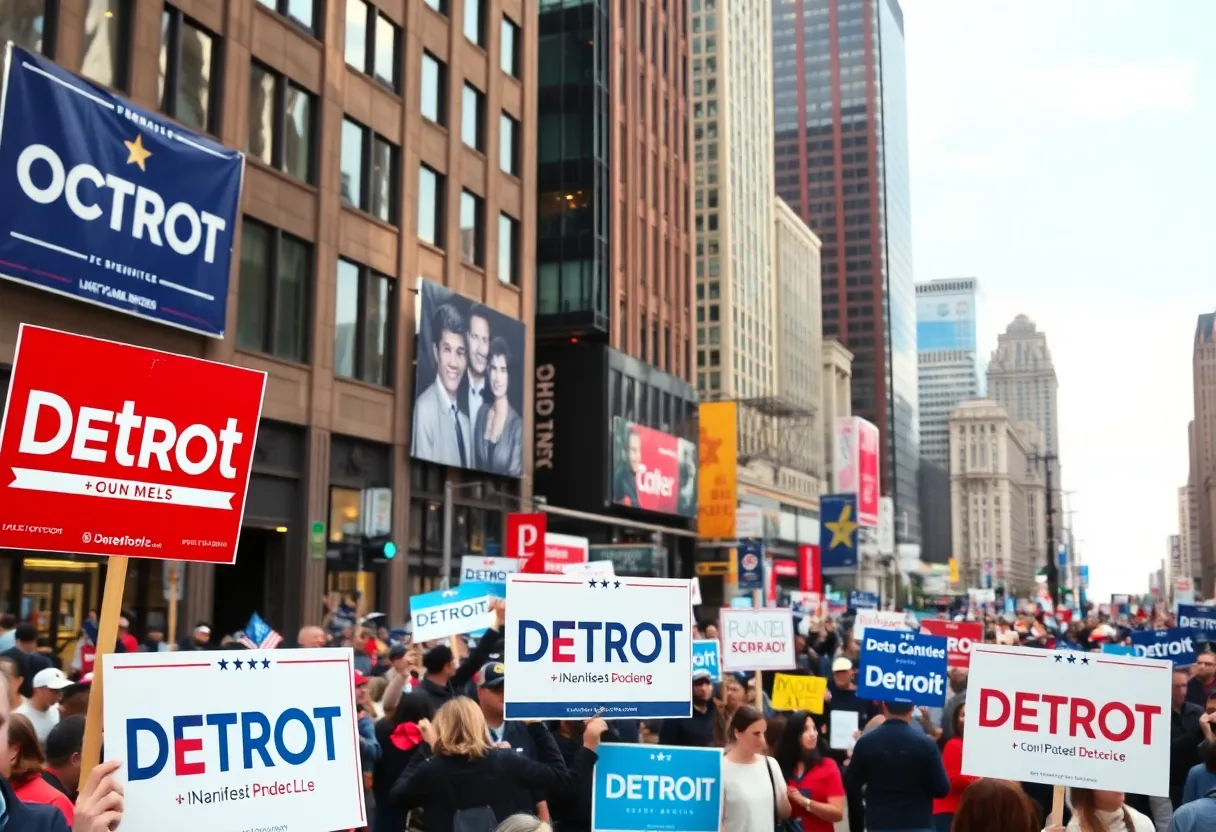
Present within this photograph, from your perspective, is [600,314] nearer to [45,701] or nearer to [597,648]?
[45,701]

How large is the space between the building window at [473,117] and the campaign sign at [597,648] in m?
31.6

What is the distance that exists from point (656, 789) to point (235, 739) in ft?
10.6

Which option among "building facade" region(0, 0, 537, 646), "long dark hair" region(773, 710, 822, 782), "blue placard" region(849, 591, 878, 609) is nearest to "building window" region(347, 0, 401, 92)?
"building facade" region(0, 0, 537, 646)

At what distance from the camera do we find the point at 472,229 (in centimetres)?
3838

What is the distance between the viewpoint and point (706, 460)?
Result: 65625 millimetres


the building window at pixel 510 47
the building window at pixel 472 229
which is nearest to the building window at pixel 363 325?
the building window at pixel 472 229

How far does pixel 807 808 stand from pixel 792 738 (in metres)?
0.64

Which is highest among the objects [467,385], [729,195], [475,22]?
[729,195]

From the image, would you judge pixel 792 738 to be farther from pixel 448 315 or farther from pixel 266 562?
pixel 448 315

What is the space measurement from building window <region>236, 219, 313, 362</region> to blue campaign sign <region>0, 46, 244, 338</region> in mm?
1857

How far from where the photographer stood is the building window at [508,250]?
131ft

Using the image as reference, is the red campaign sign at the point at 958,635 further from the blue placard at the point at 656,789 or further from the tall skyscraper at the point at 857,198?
the tall skyscraper at the point at 857,198

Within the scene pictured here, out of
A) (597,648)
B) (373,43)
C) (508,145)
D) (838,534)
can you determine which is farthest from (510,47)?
(597,648)

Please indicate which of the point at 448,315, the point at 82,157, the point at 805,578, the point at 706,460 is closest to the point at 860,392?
the point at 805,578
